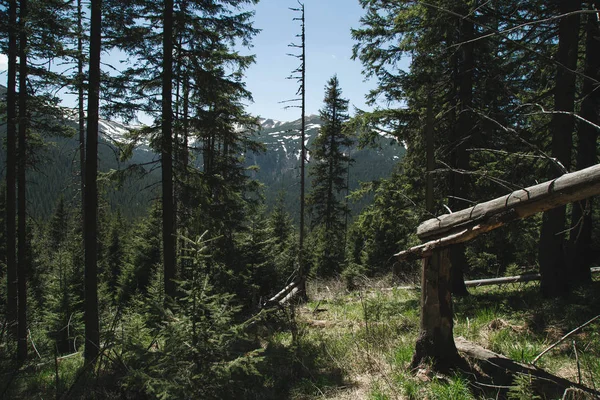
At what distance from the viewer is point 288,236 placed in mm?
29094

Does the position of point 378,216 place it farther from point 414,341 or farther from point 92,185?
point 92,185

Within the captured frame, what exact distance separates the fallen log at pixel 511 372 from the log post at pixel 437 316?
13.0 inches

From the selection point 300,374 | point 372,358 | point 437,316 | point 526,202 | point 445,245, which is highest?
point 526,202

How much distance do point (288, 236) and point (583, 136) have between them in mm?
22949

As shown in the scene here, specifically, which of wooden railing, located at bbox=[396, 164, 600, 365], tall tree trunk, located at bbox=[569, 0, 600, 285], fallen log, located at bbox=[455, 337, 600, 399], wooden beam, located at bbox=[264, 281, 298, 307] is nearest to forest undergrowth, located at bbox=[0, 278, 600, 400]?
fallen log, located at bbox=[455, 337, 600, 399]

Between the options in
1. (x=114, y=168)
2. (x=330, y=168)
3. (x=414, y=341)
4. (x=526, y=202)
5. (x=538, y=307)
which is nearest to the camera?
(x=526, y=202)

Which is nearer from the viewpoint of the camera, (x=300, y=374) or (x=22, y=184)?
(x=300, y=374)

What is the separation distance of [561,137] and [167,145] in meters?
9.34

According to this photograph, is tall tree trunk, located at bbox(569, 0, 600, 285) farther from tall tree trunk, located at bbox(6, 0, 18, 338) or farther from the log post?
tall tree trunk, located at bbox(6, 0, 18, 338)

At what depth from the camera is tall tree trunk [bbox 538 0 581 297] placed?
6973mm

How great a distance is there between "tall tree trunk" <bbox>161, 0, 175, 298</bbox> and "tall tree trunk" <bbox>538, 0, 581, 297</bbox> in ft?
29.8

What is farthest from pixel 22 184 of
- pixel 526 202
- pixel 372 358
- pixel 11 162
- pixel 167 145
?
pixel 526 202

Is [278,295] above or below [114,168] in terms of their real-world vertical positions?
below

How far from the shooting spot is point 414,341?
230 inches
